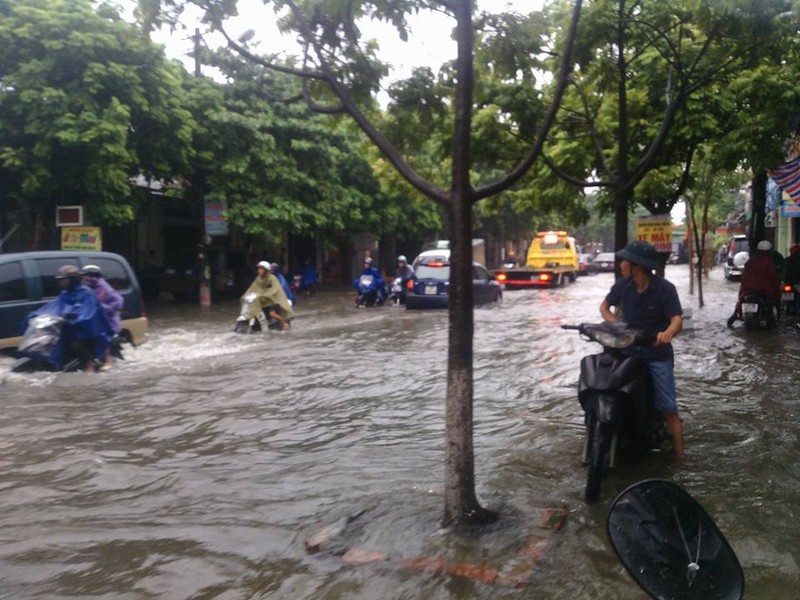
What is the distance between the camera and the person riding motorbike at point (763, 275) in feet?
47.1

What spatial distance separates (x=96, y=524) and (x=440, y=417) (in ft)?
13.1

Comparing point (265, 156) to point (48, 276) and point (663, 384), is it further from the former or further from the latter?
point (663, 384)

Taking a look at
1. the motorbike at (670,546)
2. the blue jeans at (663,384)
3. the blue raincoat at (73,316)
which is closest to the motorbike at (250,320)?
the blue raincoat at (73,316)

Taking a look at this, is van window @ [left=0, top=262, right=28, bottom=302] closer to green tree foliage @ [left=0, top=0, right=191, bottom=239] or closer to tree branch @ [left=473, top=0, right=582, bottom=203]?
green tree foliage @ [left=0, top=0, right=191, bottom=239]

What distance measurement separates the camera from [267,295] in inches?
645

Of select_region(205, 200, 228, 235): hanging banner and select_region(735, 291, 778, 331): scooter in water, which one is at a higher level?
select_region(205, 200, 228, 235): hanging banner

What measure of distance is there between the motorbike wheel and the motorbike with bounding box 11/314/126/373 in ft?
23.9

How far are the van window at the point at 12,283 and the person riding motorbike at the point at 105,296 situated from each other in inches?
30.0

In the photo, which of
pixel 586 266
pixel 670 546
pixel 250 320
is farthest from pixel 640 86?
pixel 586 266

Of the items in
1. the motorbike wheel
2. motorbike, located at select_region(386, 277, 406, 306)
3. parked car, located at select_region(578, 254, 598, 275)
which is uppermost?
parked car, located at select_region(578, 254, 598, 275)

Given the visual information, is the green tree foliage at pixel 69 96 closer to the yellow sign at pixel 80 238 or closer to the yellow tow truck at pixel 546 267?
the yellow sign at pixel 80 238

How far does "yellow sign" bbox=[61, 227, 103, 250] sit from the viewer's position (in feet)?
54.3

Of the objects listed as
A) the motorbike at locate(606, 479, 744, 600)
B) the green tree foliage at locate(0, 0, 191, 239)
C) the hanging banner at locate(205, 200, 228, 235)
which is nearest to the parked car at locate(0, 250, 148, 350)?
the green tree foliage at locate(0, 0, 191, 239)

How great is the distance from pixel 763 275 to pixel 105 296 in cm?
1056
